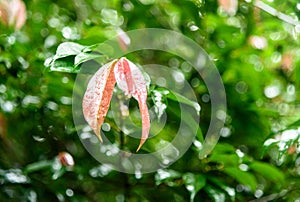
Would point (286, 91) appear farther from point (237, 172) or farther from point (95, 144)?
point (95, 144)

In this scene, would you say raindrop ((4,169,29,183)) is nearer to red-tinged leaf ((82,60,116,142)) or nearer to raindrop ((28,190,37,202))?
raindrop ((28,190,37,202))

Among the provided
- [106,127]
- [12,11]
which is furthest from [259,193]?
[12,11]

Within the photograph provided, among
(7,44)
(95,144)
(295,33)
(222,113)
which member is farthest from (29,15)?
(295,33)

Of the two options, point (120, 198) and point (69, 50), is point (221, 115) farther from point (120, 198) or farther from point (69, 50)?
point (69, 50)

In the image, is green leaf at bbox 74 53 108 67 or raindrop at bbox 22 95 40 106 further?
raindrop at bbox 22 95 40 106

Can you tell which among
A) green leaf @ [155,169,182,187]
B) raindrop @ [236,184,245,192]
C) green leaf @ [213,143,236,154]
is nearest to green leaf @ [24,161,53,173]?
green leaf @ [155,169,182,187]

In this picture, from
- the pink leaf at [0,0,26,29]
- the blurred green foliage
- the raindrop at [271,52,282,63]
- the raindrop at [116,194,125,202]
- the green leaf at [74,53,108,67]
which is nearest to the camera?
the green leaf at [74,53,108,67]

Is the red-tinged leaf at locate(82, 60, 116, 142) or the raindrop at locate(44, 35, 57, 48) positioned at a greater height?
the red-tinged leaf at locate(82, 60, 116, 142)
